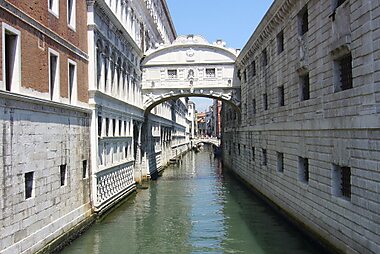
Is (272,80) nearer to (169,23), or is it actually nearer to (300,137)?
(300,137)

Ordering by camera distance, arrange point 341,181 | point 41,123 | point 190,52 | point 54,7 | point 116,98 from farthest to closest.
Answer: point 190,52 → point 116,98 → point 54,7 → point 41,123 → point 341,181

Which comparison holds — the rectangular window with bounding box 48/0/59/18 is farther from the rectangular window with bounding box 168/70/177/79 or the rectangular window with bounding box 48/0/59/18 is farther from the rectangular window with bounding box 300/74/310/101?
the rectangular window with bounding box 168/70/177/79

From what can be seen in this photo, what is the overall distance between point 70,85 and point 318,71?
6.89 meters

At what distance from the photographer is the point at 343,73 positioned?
9.51m

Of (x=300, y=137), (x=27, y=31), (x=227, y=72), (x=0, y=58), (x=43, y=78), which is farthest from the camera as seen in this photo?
(x=227, y=72)

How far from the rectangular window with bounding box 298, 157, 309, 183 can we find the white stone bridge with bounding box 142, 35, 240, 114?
12.4 meters

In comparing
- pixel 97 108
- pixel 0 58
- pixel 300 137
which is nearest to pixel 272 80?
pixel 300 137

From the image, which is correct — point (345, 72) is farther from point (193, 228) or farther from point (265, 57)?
point (265, 57)

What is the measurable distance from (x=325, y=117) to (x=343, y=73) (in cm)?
124

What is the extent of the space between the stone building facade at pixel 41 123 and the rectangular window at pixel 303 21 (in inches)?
259

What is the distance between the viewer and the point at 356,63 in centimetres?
841

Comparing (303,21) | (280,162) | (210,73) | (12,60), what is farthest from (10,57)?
(210,73)

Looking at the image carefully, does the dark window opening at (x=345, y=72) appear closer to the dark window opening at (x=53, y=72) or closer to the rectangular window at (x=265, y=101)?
the dark window opening at (x=53, y=72)

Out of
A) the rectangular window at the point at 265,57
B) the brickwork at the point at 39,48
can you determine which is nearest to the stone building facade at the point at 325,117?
the rectangular window at the point at 265,57
